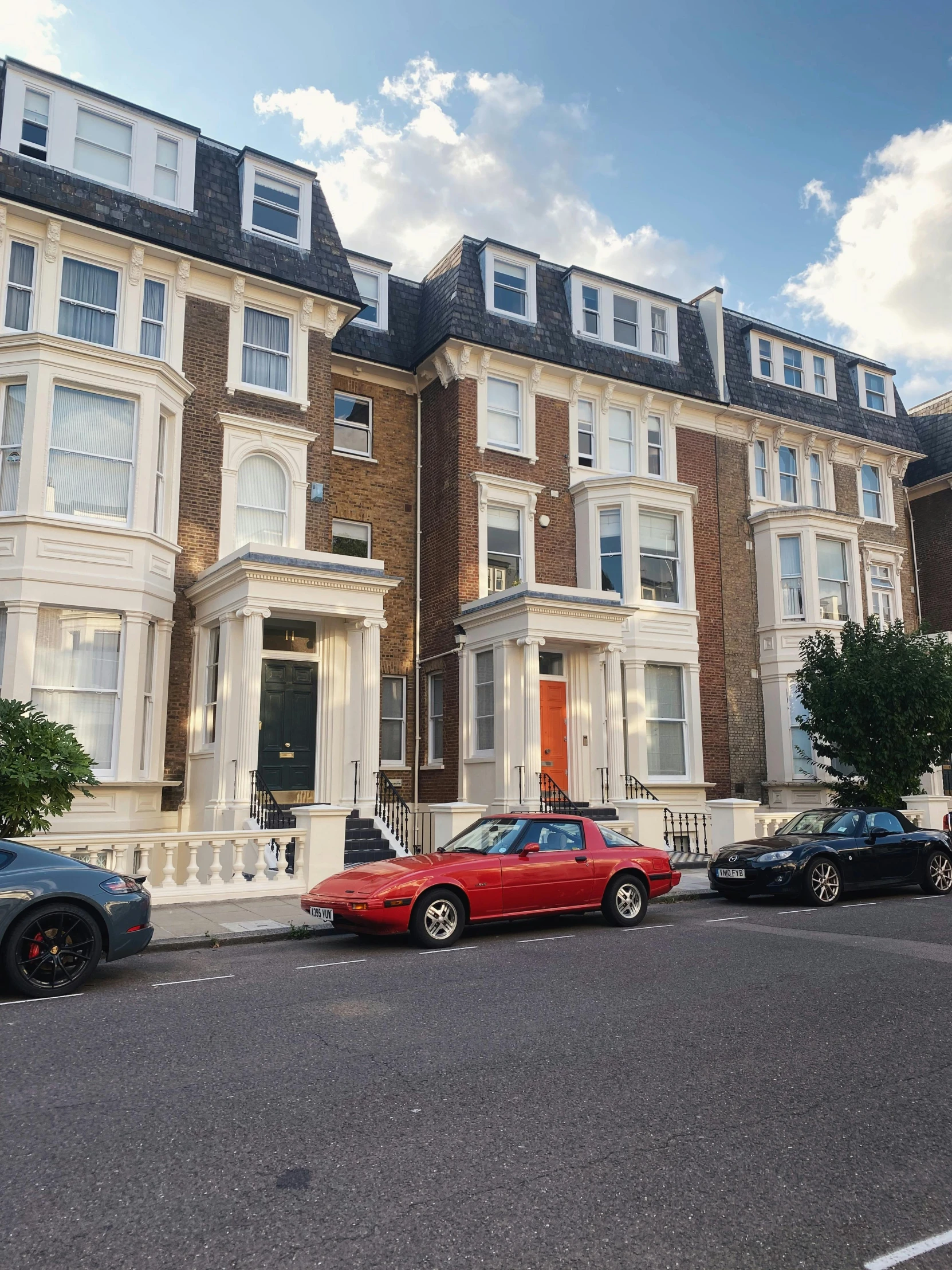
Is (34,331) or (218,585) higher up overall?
(34,331)

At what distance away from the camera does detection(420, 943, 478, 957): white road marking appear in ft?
30.7

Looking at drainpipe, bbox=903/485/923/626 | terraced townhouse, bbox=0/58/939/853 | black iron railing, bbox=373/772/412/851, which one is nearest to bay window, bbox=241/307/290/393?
terraced townhouse, bbox=0/58/939/853

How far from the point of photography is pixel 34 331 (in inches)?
598

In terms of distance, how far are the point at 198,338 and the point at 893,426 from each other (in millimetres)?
19711

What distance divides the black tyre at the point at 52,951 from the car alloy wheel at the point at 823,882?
9.27 m

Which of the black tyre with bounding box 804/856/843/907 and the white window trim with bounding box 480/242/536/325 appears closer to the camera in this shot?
the black tyre with bounding box 804/856/843/907

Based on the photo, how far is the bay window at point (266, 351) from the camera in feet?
60.8

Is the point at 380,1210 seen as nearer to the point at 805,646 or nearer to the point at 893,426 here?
the point at 805,646

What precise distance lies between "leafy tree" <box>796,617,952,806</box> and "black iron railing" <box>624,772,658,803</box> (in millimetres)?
3720

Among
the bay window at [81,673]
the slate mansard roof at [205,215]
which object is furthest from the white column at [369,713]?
the slate mansard roof at [205,215]

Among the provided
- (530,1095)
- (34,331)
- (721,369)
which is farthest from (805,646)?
(530,1095)

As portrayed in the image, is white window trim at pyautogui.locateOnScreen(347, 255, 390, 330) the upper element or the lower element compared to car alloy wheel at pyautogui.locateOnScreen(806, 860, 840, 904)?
upper

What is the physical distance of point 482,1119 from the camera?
4.61m

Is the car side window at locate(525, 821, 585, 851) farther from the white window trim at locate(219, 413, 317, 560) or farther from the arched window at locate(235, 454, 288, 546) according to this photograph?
the arched window at locate(235, 454, 288, 546)
